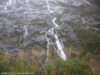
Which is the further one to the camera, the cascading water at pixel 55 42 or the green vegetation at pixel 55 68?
the cascading water at pixel 55 42

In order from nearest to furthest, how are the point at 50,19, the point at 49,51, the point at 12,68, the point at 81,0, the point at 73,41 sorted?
the point at 12,68, the point at 49,51, the point at 73,41, the point at 50,19, the point at 81,0

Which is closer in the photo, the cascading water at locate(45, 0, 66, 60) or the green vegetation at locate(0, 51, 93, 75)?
the green vegetation at locate(0, 51, 93, 75)

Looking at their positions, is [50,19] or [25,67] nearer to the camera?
[25,67]

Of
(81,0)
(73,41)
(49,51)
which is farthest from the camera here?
(81,0)

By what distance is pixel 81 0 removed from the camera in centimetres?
859

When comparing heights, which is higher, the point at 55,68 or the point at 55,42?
the point at 55,68

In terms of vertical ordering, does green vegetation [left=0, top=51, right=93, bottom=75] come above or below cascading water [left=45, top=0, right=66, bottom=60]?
above

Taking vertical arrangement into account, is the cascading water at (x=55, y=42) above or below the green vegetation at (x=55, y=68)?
below

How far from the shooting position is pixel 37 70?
433 cm

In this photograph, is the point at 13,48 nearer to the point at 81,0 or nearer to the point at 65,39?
the point at 65,39

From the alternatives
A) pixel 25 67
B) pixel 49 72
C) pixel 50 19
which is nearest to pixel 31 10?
pixel 50 19

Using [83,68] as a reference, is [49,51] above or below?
below

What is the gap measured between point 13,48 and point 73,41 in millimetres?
1739

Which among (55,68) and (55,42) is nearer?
(55,68)
